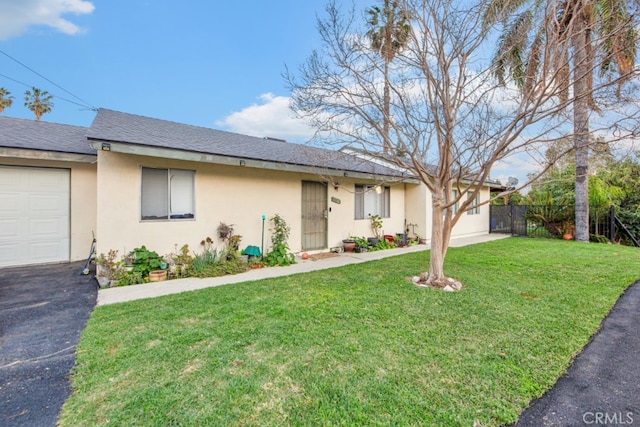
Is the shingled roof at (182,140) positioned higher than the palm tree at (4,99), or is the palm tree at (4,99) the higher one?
the palm tree at (4,99)

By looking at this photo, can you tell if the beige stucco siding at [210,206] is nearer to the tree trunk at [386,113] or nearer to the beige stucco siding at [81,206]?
the beige stucco siding at [81,206]

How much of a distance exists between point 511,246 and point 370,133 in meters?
7.48

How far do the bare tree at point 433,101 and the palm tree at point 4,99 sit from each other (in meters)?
23.6

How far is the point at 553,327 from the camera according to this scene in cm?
341

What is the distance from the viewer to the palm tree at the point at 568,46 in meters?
3.96

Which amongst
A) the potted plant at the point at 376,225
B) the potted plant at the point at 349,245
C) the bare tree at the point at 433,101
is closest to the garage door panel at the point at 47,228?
the bare tree at the point at 433,101

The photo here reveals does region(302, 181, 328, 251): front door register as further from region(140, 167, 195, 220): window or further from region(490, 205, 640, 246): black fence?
region(490, 205, 640, 246): black fence

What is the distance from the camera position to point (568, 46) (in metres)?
4.07

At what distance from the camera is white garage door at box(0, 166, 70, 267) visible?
20.6ft

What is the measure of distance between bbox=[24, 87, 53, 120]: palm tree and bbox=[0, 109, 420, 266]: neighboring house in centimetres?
1727

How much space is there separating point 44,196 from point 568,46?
1050 cm

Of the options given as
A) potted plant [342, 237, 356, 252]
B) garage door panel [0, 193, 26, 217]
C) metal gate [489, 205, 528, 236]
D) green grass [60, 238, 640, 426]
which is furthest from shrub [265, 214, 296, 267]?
metal gate [489, 205, 528, 236]

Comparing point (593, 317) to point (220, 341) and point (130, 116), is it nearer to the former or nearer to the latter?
point (220, 341)

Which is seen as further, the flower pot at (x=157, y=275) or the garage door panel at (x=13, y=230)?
the garage door panel at (x=13, y=230)
